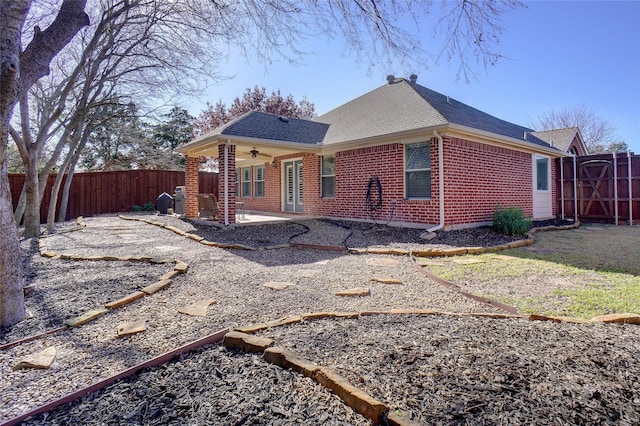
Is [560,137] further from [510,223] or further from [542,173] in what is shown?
[510,223]

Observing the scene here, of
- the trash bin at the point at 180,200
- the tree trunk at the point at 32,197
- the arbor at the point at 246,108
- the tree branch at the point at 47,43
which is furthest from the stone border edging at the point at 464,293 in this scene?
the arbor at the point at 246,108

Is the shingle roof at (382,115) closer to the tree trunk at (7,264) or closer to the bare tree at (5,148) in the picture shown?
the bare tree at (5,148)

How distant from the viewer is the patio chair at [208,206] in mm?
10555

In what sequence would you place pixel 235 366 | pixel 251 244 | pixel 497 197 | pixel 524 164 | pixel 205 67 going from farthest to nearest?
pixel 524 164 → pixel 497 197 → pixel 205 67 → pixel 251 244 → pixel 235 366

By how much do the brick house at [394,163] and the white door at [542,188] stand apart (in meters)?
0.04

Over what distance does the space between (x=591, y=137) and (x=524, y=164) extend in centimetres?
2409

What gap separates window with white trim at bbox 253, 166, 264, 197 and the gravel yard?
9957 mm

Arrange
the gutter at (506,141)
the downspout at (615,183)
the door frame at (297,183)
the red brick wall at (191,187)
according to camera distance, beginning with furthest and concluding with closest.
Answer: the door frame at (297,183) < the red brick wall at (191,187) < the downspout at (615,183) < the gutter at (506,141)

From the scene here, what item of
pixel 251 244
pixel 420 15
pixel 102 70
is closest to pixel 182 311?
pixel 251 244

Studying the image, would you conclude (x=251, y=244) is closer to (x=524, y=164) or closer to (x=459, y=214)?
(x=459, y=214)

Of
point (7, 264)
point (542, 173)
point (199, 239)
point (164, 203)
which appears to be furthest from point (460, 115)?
point (164, 203)

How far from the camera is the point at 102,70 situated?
33.4ft

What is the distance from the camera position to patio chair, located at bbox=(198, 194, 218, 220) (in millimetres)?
10555

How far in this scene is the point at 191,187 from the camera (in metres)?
11.9
